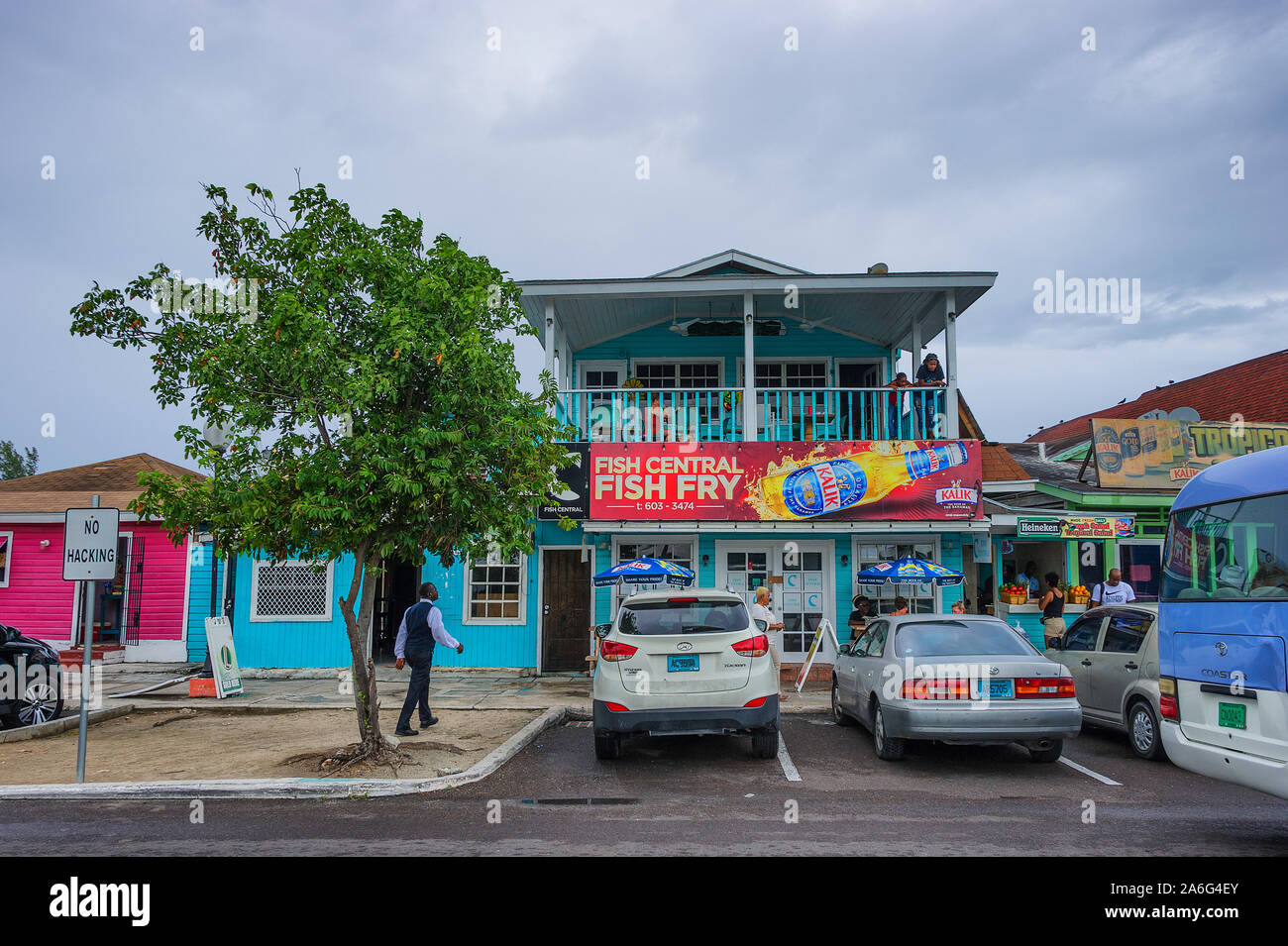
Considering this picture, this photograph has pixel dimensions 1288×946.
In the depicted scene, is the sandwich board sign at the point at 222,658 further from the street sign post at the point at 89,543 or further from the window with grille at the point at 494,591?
the street sign post at the point at 89,543

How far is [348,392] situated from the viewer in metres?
7.33

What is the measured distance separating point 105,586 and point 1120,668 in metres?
19.2

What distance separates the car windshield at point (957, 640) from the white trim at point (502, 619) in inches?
302

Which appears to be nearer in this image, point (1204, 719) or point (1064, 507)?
point (1204, 719)

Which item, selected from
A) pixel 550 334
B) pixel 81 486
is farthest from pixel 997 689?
pixel 81 486

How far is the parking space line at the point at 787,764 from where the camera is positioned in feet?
25.0

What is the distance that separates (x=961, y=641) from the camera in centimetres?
808

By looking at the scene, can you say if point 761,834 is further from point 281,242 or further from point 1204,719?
point 281,242

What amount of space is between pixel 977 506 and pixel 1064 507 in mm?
2708

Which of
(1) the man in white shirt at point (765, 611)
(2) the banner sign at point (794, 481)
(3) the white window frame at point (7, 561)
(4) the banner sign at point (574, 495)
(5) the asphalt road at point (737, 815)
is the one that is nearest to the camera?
(5) the asphalt road at point (737, 815)

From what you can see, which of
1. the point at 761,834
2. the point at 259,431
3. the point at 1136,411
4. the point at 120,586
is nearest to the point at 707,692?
the point at 761,834

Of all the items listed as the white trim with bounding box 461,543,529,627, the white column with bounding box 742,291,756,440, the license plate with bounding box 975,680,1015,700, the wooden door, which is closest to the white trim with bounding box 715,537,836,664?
the white column with bounding box 742,291,756,440

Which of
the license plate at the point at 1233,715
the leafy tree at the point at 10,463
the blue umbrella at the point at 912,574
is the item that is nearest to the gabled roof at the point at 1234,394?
the blue umbrella at the point at 912,574

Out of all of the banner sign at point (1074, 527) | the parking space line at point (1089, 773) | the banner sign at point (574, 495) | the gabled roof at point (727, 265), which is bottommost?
the parking space line at point (1089, 773)
